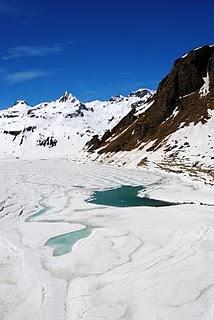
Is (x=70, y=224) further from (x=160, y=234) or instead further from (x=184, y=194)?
(x=184, y=194)

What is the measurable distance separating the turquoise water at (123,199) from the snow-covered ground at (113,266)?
18.2 ft

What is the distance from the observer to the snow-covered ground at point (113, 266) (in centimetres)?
1330

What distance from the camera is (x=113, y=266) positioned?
56.3 ft

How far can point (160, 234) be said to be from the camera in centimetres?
2159

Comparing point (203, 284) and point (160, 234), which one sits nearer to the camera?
point (203, 284)

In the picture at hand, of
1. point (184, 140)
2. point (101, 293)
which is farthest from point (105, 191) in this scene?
point (184, 140)

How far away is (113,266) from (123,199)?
73.2 ft

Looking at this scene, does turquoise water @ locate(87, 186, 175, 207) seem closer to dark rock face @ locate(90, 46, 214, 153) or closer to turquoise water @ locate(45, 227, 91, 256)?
turquoise water @ locate(45, 227, 91, 256)

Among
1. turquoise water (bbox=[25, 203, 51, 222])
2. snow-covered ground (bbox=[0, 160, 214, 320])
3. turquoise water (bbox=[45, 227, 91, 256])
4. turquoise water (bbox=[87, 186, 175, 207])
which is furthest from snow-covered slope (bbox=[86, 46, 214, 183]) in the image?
turquoise water (bbox=[45, 227, 91, 256])

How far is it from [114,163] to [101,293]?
265ft

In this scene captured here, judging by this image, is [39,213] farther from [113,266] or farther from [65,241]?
[113,266]

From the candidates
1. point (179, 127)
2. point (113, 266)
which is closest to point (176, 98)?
point (179, 127)

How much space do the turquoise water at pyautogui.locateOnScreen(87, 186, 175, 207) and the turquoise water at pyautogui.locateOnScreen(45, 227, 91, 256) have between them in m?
11.8

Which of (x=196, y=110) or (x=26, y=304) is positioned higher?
(x=196, y=110)
